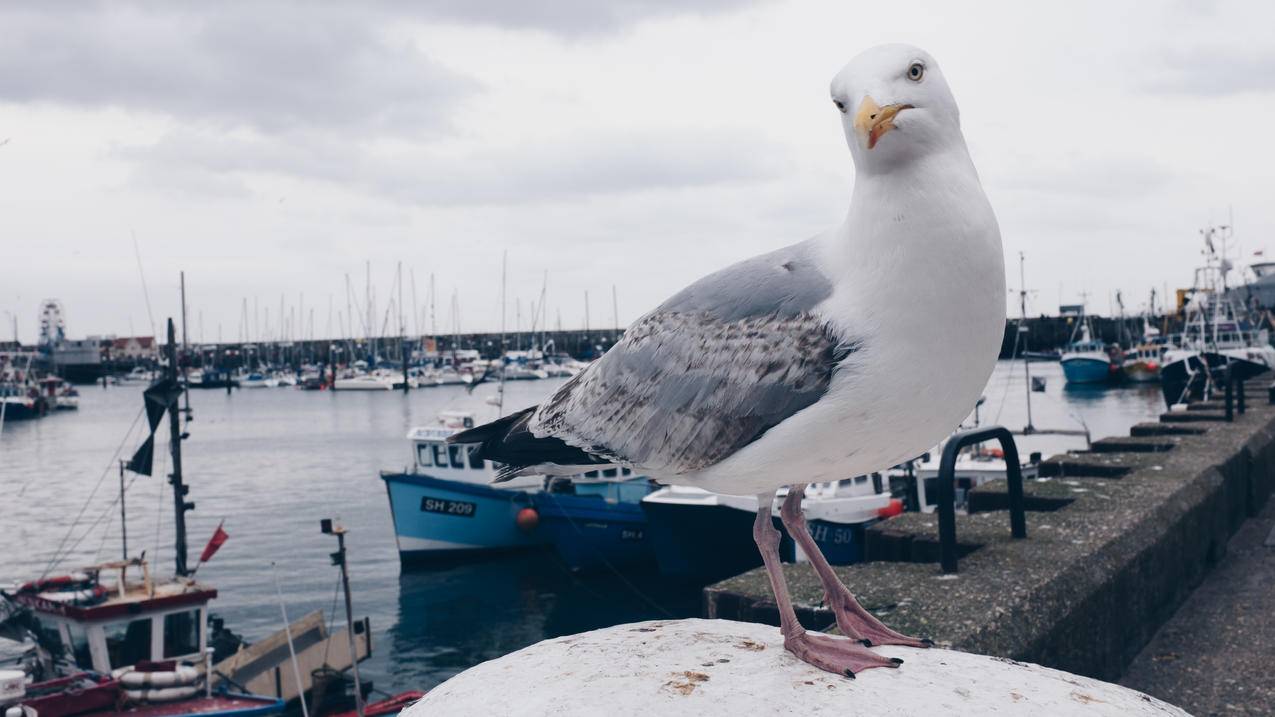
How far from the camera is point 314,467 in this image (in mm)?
58156

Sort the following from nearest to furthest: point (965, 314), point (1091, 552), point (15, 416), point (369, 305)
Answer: point (965, 314)
point (1091, 552)
point (15, 416)
point (369, 305)

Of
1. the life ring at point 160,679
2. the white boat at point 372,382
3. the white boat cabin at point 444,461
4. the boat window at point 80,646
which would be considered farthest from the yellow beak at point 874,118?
the white boat at point 372,382

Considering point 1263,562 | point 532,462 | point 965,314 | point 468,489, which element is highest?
point 965,314

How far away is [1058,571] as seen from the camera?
4.47m

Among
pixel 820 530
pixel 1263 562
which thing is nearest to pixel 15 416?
pixel 820 530

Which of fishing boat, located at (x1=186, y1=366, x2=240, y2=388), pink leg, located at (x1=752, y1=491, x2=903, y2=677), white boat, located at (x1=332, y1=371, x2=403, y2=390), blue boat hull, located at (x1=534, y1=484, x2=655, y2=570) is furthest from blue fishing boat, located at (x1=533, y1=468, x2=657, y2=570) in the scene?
fishing boat, located at (x1=186, y1=366, x2=240, y2=388)

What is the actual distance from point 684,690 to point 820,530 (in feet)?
66.5

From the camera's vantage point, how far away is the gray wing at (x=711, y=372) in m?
2.88

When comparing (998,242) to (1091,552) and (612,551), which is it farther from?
(612,551)

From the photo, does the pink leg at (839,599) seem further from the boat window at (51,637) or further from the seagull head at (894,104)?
the boat window at (51,637)

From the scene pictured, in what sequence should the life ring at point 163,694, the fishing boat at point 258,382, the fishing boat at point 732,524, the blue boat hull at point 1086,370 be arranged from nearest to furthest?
the life ring at point 163,694 → the fishing boat at point 732,524 → the blue boat hull at point 1086,370 → the fishing boat at point 258,382

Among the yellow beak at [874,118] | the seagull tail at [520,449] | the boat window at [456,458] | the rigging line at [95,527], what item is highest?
the yellow beak at [874,118]

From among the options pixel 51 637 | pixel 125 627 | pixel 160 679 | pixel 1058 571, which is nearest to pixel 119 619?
pixel 125 627

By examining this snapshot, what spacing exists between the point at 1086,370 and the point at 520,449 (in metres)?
104
